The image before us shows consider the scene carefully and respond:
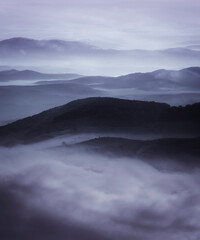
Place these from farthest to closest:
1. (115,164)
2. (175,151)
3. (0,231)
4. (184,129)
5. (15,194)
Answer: (184,129)
(175,151)
(115,164)
(15,194)
(0,231)

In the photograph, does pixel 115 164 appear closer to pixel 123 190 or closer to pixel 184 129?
pixel 123 190

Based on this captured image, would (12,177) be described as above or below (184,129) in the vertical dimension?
below

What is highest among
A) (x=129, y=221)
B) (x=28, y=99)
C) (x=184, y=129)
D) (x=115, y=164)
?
(x=28, y=99)

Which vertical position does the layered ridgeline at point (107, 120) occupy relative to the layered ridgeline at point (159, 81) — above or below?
below

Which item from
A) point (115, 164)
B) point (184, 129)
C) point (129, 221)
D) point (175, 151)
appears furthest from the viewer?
point (184, 129)

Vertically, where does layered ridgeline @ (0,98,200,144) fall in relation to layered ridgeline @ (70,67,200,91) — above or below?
below

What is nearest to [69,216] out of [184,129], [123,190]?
[123,190]

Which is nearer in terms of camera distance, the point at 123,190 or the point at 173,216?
the point at 173,216
